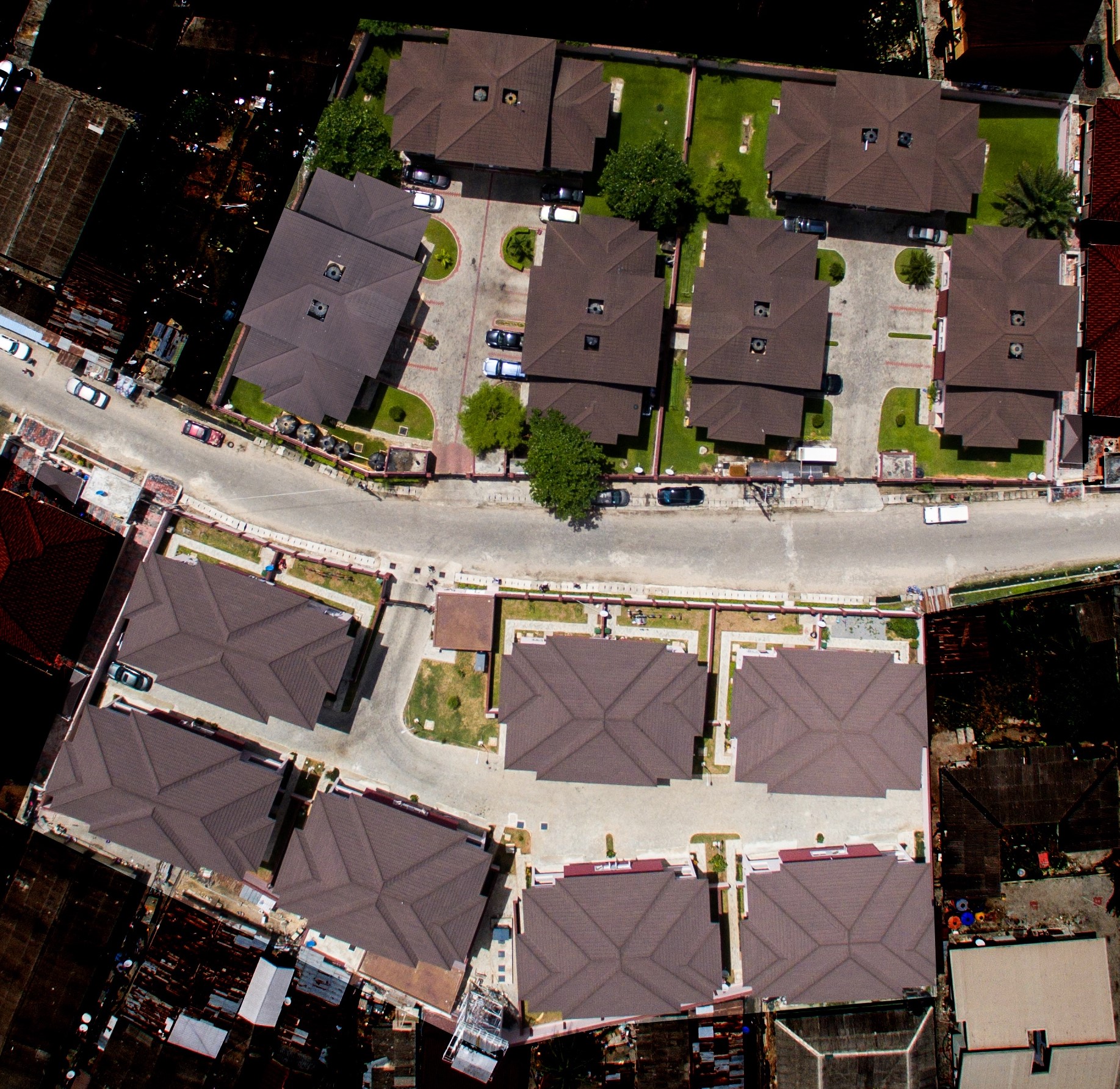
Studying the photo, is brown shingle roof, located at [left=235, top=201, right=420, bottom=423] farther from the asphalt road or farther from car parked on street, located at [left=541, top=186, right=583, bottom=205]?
car parked on street, located at [left=541, top=186, right=583, bottom=205]

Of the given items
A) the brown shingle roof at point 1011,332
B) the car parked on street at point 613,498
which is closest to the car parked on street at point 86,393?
the car parked on street at point 613,498

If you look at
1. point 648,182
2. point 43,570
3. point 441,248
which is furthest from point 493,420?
point 43,570

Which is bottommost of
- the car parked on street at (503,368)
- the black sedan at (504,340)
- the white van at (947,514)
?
the white van at (947,514)

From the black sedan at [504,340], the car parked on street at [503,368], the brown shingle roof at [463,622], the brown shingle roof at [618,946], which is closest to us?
the brown shingle roof at [618,946]

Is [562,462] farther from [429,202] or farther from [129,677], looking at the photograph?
[129,677]

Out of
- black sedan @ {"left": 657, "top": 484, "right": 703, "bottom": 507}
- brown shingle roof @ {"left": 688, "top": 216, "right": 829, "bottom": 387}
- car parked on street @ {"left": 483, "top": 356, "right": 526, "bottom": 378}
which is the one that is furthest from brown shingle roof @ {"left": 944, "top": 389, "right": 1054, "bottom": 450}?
car parked on street @ {"left": 483, "top": 356, "right": 526, "bottom": 378}

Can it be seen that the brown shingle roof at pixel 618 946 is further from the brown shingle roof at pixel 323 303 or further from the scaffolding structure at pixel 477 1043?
the brown shingle roof at pixel 323 303

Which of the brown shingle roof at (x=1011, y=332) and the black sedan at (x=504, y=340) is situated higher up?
the brown shingle roof at (x=1011, y=332)
